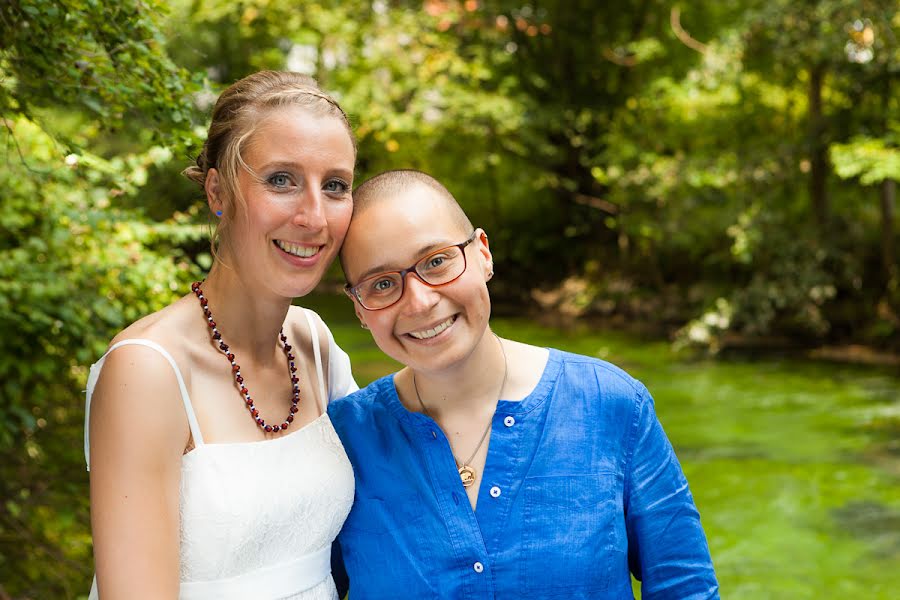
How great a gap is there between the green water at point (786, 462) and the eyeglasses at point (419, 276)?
206 inches

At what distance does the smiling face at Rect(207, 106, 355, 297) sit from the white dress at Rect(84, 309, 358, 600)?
1.13 feet

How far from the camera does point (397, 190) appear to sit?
85.5 inches

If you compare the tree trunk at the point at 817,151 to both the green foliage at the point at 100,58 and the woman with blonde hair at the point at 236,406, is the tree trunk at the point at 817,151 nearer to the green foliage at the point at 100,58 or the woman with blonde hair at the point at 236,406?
the green foliage at the point at 100,58

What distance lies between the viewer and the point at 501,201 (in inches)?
804

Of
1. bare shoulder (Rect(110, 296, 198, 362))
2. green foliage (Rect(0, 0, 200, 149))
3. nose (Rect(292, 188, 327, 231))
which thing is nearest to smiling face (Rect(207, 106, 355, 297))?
nose (Rect(292, 188, 327, 231))

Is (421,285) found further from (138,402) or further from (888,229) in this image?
(888,229)

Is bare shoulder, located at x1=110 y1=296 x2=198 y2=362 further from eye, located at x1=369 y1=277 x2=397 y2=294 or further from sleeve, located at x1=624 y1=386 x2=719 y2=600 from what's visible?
sleeve, located at x1=624 y1=386 x2=719 y2=600

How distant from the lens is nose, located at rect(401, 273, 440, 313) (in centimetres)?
210

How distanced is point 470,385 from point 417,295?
0.93ft

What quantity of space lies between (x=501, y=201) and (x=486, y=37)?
4.49 m

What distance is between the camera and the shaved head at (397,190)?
2.18 m

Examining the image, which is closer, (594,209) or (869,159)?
(869,159)

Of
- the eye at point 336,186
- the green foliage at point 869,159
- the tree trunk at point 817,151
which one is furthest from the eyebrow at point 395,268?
the tree trunk at point 817,151

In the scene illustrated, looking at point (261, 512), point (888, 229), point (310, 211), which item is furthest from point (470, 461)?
point (888, 229)
